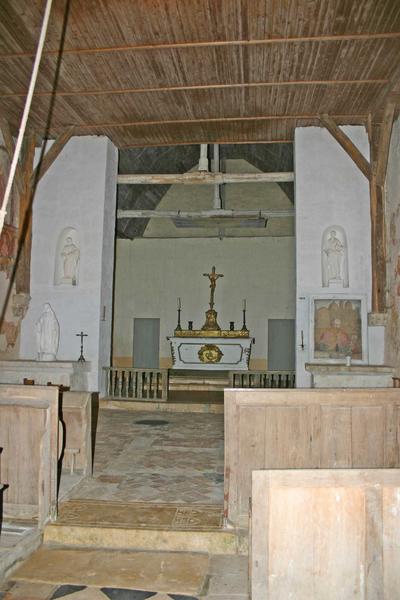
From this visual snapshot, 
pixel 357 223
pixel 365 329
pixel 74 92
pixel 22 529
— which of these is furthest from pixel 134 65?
pixel 22 529

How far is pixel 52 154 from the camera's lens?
10.2m

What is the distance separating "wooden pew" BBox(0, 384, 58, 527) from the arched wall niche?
21.3 feet

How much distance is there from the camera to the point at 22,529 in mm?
3848

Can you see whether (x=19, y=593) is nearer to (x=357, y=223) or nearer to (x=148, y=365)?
(x=357, y=223)

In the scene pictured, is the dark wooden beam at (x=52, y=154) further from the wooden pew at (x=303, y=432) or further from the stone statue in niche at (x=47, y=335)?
the wooden pew at (x=303, y=432)

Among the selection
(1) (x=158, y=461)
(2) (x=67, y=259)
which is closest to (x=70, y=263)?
(2) (x=67, y=259)

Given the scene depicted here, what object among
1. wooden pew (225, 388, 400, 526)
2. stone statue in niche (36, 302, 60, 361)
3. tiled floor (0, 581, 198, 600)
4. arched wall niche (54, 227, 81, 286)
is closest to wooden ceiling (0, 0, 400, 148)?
arched wall niche (54, 227, 81, 286)

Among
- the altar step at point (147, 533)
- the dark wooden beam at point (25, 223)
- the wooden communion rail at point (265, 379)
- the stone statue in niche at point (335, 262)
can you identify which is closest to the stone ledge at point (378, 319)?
the stone statue in niche at point (335, 262)

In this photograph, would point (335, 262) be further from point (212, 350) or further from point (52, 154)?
point (52, 154)

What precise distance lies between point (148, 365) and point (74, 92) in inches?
381

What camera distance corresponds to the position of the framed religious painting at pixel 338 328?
940 centimetres

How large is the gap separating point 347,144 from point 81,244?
5.36m

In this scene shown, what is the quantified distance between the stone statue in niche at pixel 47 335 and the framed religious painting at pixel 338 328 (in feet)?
15.4

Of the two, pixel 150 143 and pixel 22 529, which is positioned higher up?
pixel 150 143
